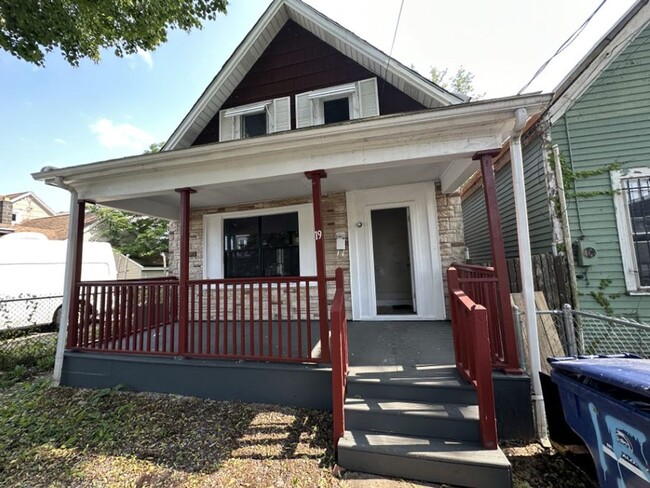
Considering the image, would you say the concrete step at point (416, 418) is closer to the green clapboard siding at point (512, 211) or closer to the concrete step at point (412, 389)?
the concrete step at point (412, 389)

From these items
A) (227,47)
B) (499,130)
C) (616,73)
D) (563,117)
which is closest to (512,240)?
(563,117)

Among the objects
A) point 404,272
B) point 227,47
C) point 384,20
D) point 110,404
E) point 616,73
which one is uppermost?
point 227,47

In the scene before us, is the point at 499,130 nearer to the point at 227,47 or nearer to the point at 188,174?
the point at 188,174

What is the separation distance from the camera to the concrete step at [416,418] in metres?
2.21

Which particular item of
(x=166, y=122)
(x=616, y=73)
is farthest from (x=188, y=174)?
(x=166, y=122)

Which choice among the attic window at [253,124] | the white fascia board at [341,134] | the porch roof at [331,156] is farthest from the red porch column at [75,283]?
the attic window at [253,124]

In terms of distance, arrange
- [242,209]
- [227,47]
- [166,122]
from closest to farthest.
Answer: [242,209], [227,47], [166,122]

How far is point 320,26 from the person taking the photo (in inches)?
211

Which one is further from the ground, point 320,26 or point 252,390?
point 320,26

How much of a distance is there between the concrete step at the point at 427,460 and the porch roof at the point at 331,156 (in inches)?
103

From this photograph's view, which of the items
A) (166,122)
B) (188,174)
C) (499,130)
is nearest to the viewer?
(499,130)

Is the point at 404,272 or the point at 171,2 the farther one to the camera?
the point at 404,272

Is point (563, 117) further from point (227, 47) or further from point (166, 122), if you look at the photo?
point (166, 122)

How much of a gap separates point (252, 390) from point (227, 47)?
7.31m
